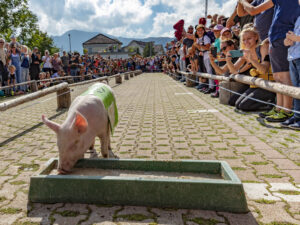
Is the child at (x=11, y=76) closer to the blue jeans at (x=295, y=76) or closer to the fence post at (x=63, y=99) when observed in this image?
the fence post at (x=63, y=99)

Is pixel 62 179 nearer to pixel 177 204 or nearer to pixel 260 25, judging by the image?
pixel 177 204

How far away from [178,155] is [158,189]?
5.88 ft

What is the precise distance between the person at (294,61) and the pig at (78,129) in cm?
354

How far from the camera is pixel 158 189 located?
9.08 ft

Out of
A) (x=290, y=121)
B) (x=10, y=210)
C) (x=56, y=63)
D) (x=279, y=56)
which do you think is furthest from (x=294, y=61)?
(x=56, y=63)

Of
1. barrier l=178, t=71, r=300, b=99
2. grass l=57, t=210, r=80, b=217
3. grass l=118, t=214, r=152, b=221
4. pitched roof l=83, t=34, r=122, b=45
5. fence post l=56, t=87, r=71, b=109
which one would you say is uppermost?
pitched roof l=83, t=34, r=122, b=45

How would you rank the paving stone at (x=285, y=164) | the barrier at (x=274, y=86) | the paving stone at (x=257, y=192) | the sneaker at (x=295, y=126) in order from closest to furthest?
the paving stone at (x=257, y=192), the paving stone at (x=285, y=164), the barrier at (x=274, y=86), the sneaker at (x=295, y=126)

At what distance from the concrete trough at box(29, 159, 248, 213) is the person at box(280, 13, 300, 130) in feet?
9.18

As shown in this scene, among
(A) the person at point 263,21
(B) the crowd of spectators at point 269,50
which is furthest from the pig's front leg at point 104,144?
(A) the person at point 263,21

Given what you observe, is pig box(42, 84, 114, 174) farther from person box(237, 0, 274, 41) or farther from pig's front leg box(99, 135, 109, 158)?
person box(237, 0, 274, 41)

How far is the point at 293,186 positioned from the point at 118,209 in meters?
2.09

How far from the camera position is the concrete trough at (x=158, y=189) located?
8.80 feet

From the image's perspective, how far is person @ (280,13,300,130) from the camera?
4896 millimetres

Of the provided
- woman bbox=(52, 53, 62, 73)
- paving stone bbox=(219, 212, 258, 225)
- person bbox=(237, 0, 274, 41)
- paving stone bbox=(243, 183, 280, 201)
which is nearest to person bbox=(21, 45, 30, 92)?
woman bbox=(52, 53, 62, 73)
